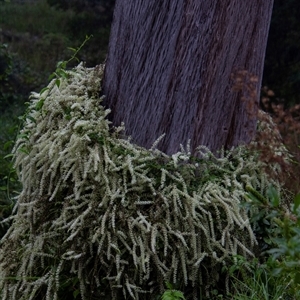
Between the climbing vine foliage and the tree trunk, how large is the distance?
89 mm

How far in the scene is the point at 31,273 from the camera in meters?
2.68

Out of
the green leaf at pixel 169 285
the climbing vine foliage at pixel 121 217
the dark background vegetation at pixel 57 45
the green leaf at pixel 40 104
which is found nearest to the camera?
the green leaf at pixel 169 285

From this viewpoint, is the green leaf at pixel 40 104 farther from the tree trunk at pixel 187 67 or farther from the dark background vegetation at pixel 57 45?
the dark background vegetation at pixel 57 45

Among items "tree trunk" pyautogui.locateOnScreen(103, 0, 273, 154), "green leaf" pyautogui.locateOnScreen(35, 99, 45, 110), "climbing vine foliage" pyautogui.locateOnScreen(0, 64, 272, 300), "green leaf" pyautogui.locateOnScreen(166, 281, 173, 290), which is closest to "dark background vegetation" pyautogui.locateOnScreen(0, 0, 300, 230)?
"green leaf" pyautogui.locateOnScreen(35, 99, 45, 110)

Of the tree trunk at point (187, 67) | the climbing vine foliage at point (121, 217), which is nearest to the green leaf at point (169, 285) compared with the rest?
the climbing vine foliage at point (121, 217)

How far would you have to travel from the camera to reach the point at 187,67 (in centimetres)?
255

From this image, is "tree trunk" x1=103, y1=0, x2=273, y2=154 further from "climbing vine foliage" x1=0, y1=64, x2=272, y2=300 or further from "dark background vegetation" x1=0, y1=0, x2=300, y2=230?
"dark background vegetation" x1=0, y1=0, x2=300, y2=230

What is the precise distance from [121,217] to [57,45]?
1173 centimetres

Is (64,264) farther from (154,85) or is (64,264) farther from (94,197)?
(154,85)

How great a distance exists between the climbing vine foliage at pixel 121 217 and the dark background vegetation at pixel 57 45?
2.88 metres

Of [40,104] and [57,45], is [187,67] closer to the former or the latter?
[40,104]

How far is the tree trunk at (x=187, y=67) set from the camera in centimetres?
254

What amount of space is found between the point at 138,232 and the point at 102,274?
0.80 ft

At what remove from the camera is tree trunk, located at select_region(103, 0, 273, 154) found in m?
2.54
